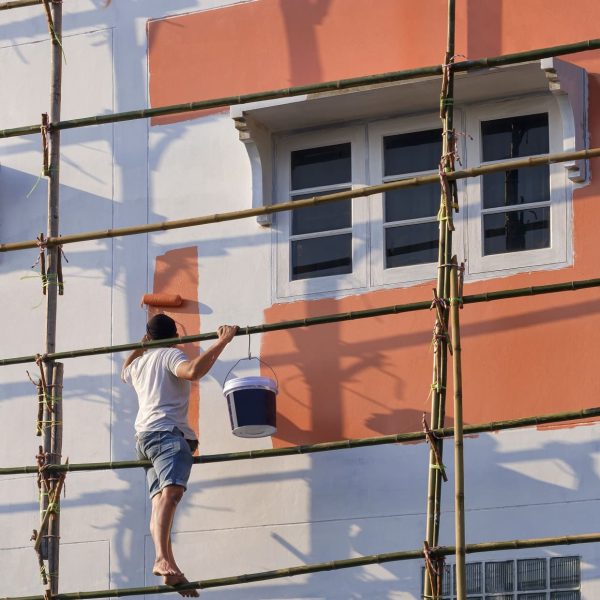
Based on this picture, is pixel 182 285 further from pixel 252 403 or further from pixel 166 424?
pixel 166 424

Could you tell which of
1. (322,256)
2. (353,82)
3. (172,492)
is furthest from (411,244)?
(172,492)

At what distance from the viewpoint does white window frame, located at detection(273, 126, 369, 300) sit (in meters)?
9.29

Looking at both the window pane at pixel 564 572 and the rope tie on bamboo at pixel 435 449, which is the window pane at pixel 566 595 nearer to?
the window pane at pixel 564 572

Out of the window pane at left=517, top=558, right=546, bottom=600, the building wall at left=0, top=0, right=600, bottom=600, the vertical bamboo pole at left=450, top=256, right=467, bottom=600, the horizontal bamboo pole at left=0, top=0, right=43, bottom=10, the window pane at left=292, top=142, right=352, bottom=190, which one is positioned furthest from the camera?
the horizontal bamboo pole at left=0, top=0, right=43, bottom=10

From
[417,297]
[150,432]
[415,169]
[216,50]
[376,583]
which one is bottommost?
[376,583]

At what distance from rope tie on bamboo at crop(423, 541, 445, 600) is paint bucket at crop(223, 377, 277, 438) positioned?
1340 millimetres

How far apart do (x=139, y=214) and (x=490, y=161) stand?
1886mm

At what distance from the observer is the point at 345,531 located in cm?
880

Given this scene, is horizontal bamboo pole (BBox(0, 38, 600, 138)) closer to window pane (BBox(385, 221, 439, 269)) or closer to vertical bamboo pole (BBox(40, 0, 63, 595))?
vertical bamboo pole (BBox(40, 0, 63, 595))

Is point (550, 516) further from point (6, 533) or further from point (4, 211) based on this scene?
point (4, 211)

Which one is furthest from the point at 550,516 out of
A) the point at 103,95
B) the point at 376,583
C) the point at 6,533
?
the point at 103,95

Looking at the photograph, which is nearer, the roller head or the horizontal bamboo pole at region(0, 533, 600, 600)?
the horizontal bamboo pole at region(0, 533, 600, 600)

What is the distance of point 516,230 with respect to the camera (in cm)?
908

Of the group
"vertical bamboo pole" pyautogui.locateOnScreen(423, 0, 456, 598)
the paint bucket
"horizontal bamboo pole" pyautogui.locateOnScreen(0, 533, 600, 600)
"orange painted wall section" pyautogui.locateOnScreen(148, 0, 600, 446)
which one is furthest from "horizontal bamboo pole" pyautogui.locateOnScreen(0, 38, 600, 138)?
"horizontal bamboo pole" pyautogui.locateOnScreen(0, 533, 600, 600)
